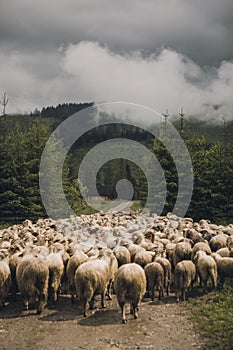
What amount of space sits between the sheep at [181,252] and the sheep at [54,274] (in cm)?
474

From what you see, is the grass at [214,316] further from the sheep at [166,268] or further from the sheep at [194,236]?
the sheep at [194,236]

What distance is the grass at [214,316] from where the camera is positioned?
9.07 meters

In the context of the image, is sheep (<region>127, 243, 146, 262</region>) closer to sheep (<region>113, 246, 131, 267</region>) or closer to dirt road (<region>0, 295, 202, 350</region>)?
sheep (<region>113, 246, 131, 267</region>)

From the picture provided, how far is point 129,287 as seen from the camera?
34.7ft

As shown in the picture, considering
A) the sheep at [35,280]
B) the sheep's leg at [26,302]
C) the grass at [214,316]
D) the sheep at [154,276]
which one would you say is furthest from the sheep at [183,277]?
the sheep's leg at [26,302]

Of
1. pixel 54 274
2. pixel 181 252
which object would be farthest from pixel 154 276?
pixel 54 274

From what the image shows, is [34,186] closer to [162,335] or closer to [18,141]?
[18,141]

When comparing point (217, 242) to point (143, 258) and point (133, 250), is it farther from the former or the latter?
point (143, 258)

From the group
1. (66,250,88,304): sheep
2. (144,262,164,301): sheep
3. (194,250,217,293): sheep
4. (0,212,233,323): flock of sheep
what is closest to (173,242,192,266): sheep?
(0,212,233,323): flock of sheep

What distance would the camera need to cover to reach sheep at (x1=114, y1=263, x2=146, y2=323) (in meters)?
10.6

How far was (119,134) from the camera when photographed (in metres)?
134

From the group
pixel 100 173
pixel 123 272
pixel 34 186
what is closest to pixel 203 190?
pixel 34 186

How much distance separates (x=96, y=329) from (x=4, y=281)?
3378mm

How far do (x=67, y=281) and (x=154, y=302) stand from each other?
10.3 ft
